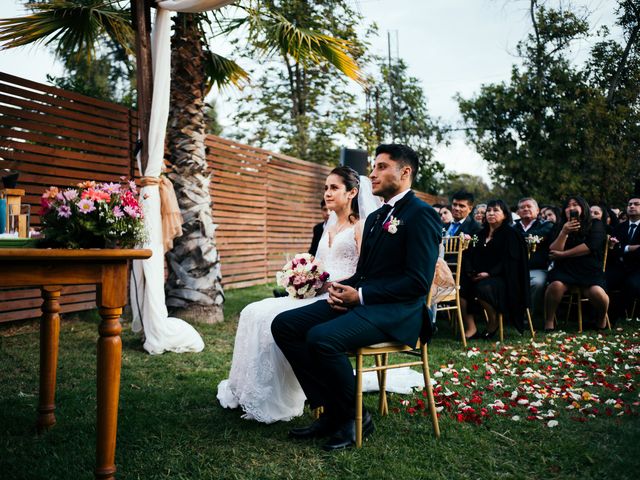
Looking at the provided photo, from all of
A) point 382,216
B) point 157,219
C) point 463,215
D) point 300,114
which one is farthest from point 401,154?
point 300,114

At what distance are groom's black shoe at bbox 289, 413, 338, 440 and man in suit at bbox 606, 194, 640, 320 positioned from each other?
20.3 ft

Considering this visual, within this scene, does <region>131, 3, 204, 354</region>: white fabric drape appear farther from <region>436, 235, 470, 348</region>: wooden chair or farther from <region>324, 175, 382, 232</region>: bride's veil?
<region>436, 235, 470, 348</region>: wooden chair

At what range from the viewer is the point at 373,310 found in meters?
3.17

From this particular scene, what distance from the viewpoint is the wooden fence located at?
6070mm

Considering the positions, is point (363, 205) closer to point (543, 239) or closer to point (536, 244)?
point (536, 244)

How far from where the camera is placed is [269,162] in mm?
11672

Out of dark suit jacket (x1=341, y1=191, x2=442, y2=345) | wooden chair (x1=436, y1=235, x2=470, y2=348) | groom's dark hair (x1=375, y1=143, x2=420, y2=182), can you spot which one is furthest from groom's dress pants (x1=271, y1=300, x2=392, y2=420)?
wooden chair (x1=436, y1=235, x2=470, y2=348)

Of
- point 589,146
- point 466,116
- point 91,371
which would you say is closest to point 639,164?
point 589,146

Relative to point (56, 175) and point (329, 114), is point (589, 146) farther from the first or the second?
point (56, 175)

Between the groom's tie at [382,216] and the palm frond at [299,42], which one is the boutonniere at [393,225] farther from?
the palm frond at [299,42]

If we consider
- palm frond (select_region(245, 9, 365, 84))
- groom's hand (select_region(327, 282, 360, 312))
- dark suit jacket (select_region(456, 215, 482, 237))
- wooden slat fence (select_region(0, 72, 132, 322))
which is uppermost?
palm frond (select_region(245, 9, 365, 84))

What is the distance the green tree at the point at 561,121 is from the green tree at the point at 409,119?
6439mm

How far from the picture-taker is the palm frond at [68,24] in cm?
588

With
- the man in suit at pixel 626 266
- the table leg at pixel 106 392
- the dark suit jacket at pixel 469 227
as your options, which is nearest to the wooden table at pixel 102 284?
the table leg at pixel 106 392
